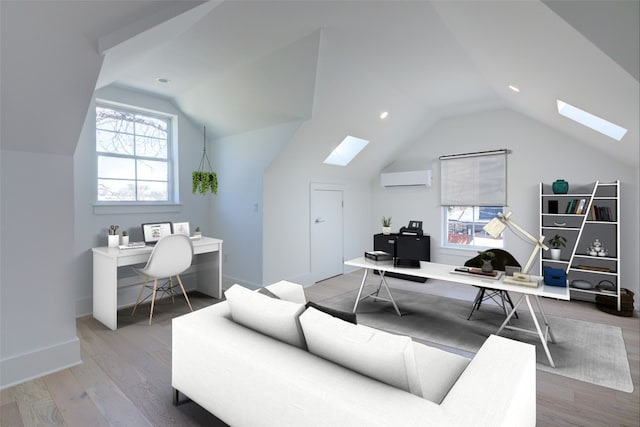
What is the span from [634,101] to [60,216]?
4258 millimetres

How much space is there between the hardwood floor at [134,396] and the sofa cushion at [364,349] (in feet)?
3.42

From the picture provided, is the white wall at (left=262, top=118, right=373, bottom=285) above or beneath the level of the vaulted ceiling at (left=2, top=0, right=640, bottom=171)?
beneath

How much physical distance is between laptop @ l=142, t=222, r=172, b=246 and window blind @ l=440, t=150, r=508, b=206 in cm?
462

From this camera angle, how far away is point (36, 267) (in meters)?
2.49

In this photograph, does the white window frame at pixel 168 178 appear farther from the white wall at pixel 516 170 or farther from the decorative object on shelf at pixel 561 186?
the decorative object on shelf at pixel 561 186

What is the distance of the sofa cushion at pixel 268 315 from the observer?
1.69 m

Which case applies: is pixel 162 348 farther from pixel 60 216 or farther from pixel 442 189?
pixel 442 189

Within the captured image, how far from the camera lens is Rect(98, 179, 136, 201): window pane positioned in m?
4.07

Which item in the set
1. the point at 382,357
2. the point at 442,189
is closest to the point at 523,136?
the point at 442,189

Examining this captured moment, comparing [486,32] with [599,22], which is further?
[486,32]

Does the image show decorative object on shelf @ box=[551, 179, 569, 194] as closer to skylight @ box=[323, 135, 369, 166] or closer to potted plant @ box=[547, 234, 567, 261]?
potted plant @ box=[547, 234, 567, 261]

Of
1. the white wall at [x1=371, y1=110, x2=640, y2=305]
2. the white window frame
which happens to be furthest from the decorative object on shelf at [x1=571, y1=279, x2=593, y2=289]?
the white window frame

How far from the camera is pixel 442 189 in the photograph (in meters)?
5.84

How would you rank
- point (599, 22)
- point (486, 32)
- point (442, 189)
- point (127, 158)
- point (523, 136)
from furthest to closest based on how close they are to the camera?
point (442, 189), point (523, 136), point (127, 158), point (486, 32), point (599, 22)
